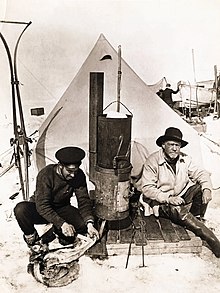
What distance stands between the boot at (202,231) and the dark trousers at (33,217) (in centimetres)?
55

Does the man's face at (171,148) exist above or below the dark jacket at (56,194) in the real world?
above

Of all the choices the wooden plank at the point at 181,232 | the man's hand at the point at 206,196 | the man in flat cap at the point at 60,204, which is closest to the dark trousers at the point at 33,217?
the man in flat cap at the point at 60,204

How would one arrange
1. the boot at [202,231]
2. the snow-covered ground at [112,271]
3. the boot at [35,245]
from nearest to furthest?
the snow-covered ground at [112,271] → the boot at [35,245] → the boot at [202,231]

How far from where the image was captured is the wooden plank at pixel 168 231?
184 cm

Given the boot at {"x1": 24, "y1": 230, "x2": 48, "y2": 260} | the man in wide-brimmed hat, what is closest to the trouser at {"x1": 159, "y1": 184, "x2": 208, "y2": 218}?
the man in wide-brimmed hat

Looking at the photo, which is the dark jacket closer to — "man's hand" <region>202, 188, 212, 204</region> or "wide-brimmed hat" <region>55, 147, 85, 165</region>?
"wide-brimmed hat" <region>55, 147, 85, 165</region>

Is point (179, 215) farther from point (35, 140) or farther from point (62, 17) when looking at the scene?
point (62, 17)

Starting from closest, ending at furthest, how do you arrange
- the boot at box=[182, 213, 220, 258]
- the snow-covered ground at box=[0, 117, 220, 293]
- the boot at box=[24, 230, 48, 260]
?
the snow-covered ground at box=[0, 117, 220, 293], the boot at box=[24, 230, 48, 260], the boot at box=[182, 213, 220, 258]

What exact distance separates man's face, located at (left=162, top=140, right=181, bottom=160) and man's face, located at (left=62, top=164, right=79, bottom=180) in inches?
19.3

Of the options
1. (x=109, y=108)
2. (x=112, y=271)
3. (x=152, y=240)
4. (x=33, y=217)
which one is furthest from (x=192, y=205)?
(x=33, y=217)

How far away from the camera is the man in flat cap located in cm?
167

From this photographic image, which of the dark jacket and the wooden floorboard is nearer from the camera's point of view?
the dark jacket

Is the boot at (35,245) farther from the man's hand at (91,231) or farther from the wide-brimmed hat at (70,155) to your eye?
the wide-brimmed hat at (70,155)

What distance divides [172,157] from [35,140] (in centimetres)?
69
